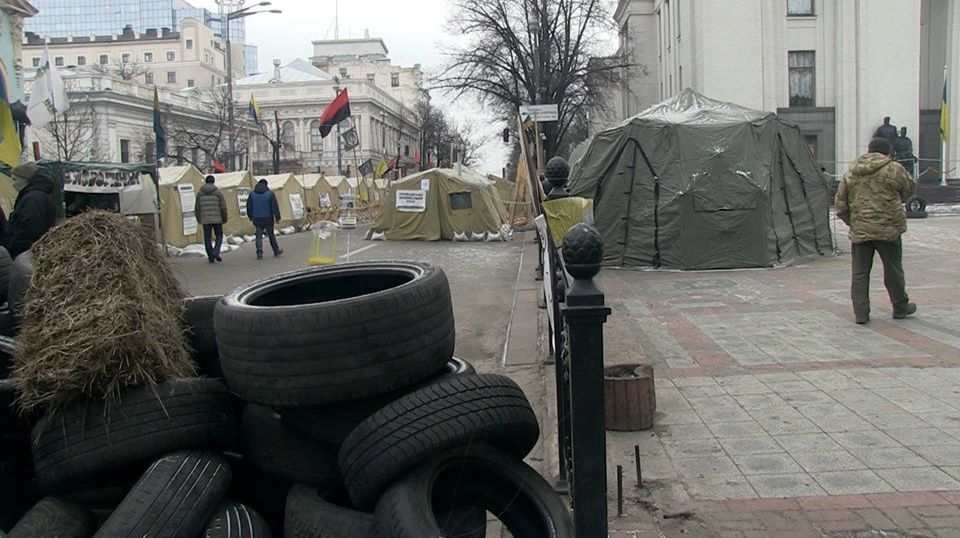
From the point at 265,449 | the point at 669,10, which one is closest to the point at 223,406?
the point at 265,449

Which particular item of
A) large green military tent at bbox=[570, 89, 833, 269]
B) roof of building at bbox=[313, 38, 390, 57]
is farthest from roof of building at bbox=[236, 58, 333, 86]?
large green military tent at bbox=[570, 89, 833, 269]

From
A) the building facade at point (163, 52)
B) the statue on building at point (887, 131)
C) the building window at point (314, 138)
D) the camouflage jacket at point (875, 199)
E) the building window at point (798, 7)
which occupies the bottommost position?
the camouflage jacket at point (875, 199)

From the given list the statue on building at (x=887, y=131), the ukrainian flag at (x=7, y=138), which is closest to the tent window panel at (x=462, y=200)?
the ukrainian flag at (x=7, y=138)

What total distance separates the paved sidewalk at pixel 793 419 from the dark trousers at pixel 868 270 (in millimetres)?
256

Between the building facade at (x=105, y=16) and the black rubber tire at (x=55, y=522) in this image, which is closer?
the black rubber tire at (x=55, y=522)

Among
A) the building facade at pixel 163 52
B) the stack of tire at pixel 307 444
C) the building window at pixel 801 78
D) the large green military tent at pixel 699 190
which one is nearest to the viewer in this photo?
the stack of tire at pixel 307 444

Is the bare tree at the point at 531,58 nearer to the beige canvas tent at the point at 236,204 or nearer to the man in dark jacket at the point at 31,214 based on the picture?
the beige canvas tent at the point at 236,204

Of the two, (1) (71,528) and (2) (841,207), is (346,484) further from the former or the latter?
(2) (841,207)

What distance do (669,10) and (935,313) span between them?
46.2m

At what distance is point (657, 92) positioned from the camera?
58188 millimetres

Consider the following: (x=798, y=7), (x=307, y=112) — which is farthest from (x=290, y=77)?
(x=798, y=7)

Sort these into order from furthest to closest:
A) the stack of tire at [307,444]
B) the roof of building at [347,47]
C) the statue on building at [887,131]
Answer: the roof of building at [347,47], the statue on building at [887,131], the stack of tire at [307,444]

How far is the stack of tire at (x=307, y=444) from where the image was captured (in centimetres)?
302

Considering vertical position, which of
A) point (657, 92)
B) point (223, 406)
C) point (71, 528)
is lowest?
point (71, 528)
